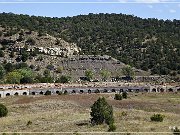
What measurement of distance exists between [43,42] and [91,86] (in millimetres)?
64771

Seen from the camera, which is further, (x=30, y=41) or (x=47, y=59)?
(x=30, y=41)

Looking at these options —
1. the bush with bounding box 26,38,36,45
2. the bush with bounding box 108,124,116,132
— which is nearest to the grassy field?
the bush with bounding box 108,124,116,132

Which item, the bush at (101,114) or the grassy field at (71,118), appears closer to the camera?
the grassy field at (71,118)

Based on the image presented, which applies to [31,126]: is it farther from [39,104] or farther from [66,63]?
[66,63]

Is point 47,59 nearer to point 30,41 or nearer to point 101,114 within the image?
point 30,41

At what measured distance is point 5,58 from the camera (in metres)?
165

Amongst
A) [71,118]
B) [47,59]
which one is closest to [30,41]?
[47,59]

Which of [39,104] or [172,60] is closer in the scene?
[39,104]

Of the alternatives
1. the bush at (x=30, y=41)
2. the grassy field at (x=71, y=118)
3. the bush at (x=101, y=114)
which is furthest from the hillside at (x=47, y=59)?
the bush at (x=101, y=114)

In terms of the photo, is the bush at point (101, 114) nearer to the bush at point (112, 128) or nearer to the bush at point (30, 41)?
the bush at point (112, 128)

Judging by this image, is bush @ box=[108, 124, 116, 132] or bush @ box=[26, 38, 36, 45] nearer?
bush @ box=[108, 124, 116, 132]

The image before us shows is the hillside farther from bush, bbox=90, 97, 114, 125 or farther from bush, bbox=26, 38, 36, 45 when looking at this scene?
bush, bbox=90, 97, 114, 125

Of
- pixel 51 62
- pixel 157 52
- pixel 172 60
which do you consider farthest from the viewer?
pixel 157 52

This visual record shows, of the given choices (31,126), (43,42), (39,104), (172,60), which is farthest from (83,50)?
(31,126)
